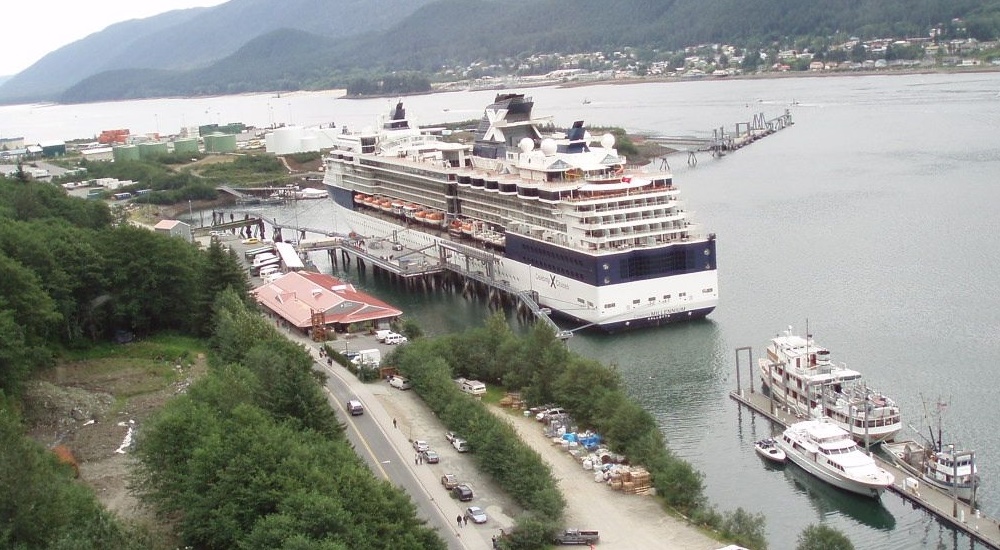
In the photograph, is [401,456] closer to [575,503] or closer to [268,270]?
[575,503]

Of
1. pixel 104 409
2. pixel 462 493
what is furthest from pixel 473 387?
pixel 104 409

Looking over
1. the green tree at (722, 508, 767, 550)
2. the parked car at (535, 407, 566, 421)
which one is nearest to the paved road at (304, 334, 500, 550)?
the parked car at (535, 407, 566, 421)

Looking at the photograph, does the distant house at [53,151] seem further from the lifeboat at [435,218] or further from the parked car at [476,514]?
the parked car at [476,514]

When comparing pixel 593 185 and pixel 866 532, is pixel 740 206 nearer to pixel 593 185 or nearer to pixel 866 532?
pixel 593 185

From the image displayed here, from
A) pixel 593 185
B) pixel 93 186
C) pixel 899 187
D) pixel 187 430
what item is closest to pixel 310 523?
pixel 187 430

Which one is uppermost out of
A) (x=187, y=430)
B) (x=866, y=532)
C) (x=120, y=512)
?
(x=187, y=430)

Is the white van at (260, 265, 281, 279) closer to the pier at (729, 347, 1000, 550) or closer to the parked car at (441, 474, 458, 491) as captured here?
the parked car at (441, 474, 458, 491)
